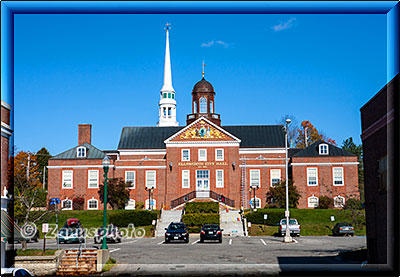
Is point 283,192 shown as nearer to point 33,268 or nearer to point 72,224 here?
point 72,224

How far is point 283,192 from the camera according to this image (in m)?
59.0

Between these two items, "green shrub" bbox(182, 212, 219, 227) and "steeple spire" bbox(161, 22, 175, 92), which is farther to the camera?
"steeple spire" bbox(161, 22, 175, 92)

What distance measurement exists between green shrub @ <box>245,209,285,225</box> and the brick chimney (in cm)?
2748

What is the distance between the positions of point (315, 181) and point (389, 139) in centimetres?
4621

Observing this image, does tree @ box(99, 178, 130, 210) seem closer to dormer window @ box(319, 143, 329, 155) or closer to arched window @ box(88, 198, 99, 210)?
arched window @ box(88, 198, 99, 210)

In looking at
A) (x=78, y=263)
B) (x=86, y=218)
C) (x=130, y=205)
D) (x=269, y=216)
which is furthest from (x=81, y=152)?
(x=78, y=263)

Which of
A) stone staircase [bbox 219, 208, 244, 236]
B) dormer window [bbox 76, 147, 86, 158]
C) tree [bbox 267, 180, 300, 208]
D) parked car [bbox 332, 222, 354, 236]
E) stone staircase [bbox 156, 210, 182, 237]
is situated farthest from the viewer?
dormer window [bbox 76, 147, 86, 158]

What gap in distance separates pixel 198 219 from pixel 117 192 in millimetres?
15212

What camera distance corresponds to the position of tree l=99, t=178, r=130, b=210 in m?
60.5

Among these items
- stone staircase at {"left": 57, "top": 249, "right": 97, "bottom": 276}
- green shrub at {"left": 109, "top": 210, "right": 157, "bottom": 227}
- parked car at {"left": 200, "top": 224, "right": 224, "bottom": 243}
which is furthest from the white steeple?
stone staircase at {"left": 57, "top": 249, "right": 97, "bottom": 276}

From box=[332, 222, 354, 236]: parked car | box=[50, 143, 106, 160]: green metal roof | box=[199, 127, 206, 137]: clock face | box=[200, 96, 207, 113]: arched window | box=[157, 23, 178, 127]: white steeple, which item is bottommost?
box=[332, 222, 354, 236]: parked car

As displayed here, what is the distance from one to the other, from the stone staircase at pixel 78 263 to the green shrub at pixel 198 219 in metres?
28.4

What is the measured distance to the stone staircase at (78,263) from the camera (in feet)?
65.5

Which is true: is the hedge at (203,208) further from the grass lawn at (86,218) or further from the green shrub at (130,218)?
the grass lawn at (86,218)
